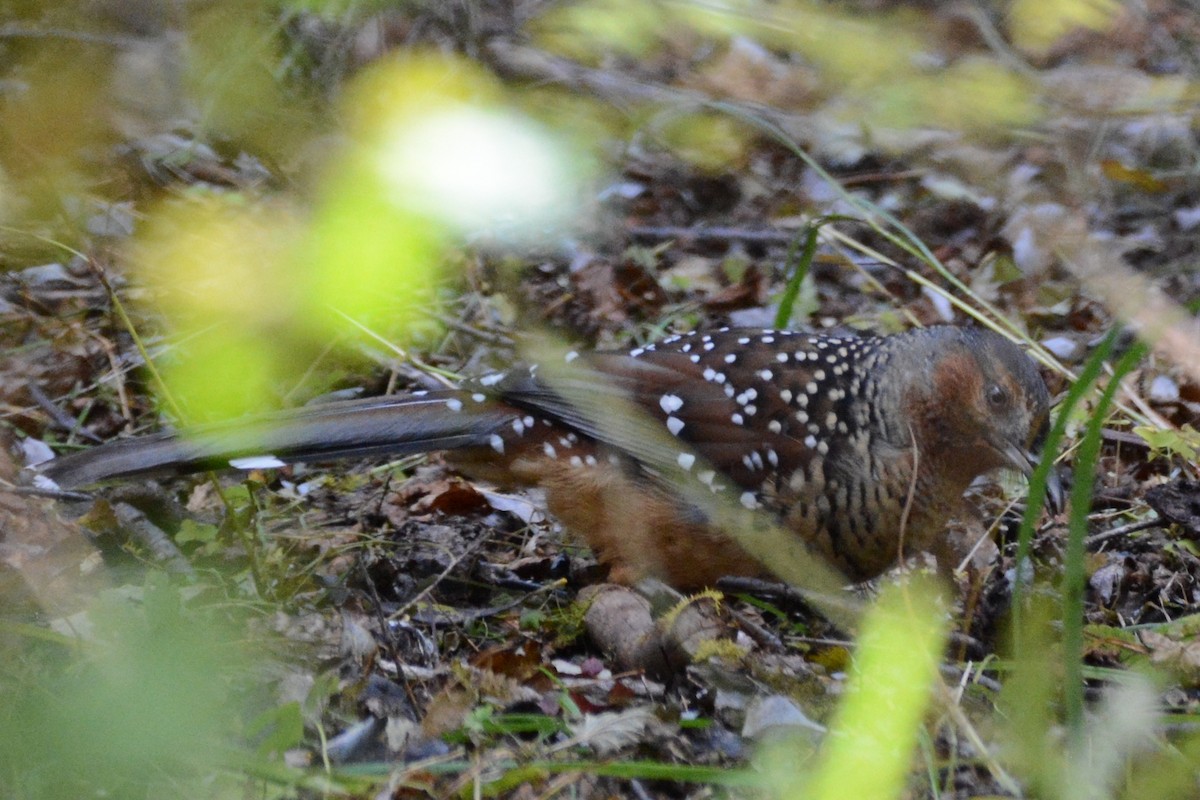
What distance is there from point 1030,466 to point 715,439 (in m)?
0.80

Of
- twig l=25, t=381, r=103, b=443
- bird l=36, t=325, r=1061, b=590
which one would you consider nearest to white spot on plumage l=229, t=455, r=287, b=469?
bird l=36, t=325, r=1061, b=590

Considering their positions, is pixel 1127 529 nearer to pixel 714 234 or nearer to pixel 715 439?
pixel 715 439

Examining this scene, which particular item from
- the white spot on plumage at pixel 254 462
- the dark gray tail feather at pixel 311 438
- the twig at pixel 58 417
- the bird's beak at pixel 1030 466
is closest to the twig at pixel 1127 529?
the bird's beak at pixel 1030 466

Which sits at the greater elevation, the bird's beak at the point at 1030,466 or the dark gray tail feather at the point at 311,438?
the bird's beak at the point at 1030,466

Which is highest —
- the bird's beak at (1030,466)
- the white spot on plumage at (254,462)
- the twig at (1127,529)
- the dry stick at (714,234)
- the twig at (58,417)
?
the bird's beak at (1030,466)

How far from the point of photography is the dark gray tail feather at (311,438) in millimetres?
2889

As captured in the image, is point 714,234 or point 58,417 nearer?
point 58,417

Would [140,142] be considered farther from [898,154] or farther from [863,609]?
[898,154]

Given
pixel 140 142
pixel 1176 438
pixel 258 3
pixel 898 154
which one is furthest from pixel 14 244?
pixel 898 154

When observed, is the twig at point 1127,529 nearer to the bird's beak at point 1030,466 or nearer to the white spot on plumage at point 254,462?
the bird's beak at point 1030,466

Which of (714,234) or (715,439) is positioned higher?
(715,439)

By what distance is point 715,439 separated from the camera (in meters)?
3.12

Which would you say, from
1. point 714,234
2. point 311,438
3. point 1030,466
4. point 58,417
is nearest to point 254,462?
point 311,438

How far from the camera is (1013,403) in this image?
2945mm
